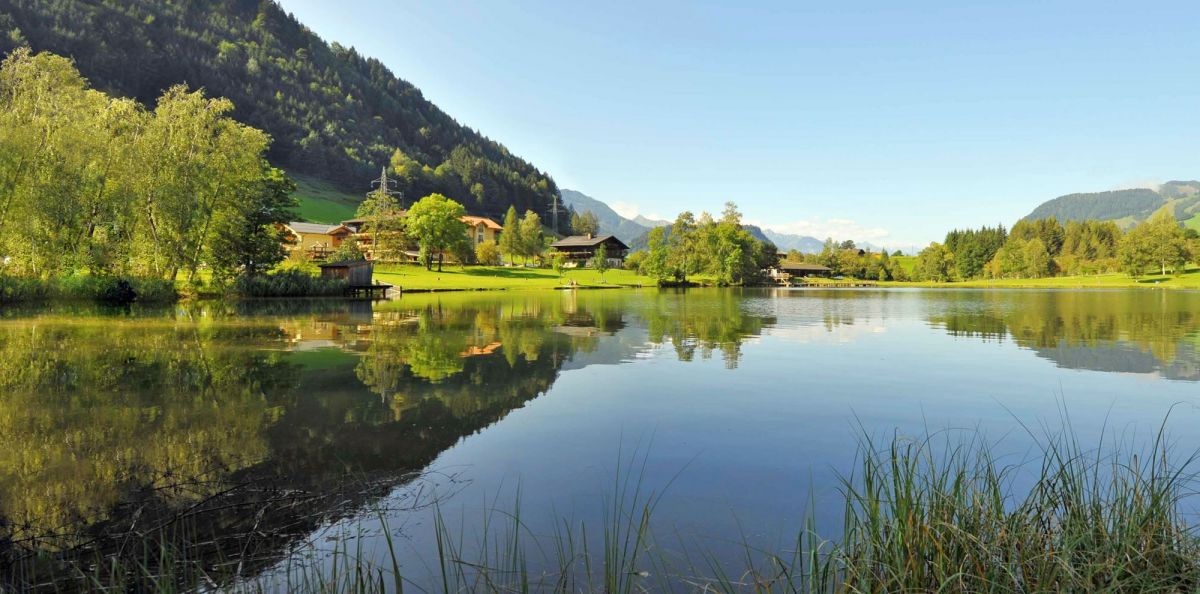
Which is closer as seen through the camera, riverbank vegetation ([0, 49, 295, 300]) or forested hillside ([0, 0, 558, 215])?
riverbank vegetation ([0, 49, 295, 300])

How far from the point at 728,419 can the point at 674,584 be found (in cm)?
631

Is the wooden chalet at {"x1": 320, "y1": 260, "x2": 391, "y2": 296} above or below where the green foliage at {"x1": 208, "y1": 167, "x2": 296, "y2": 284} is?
below

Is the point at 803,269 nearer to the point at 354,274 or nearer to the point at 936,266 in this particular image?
the point at 936,266

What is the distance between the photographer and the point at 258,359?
57.6 ft

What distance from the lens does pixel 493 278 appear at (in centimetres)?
8900

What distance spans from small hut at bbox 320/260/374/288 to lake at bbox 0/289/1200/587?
1179 inches

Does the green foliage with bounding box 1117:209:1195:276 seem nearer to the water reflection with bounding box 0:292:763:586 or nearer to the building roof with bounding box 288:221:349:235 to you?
the water reflection with bounding box 0:292:763:586

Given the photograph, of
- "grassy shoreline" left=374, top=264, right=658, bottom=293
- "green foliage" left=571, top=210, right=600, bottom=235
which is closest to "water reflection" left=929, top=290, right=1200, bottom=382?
"grassy shoreline" left=374, top=264, right=658, bottom=293

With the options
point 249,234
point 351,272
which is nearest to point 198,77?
point 351,272

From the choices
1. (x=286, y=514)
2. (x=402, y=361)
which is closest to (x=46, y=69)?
(x=402, y=361)

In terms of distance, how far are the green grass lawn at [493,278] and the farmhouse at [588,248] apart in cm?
1692

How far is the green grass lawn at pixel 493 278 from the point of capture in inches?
2943

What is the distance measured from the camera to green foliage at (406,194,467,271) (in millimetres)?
87750

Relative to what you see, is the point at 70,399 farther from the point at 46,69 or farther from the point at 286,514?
the point at 46,69
